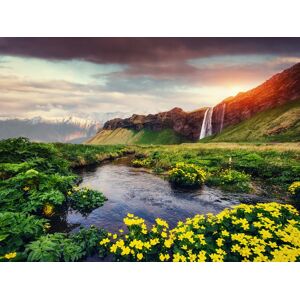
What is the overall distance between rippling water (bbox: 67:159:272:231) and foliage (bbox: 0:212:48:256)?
1.48 metres

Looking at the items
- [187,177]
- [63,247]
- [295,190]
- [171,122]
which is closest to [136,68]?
[187,177]

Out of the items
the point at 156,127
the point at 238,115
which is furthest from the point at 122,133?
the point at 238,115

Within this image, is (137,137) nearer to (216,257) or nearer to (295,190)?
(295,190)

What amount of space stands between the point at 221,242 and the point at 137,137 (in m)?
105

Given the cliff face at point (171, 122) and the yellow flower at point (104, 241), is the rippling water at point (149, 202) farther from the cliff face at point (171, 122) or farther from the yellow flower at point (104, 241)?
the cliff face at point (171, 122)

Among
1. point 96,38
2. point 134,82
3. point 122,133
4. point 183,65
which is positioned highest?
point 96,38

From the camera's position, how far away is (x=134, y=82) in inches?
308

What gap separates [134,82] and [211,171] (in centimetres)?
549

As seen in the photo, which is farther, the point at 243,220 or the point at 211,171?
the point at 211,171

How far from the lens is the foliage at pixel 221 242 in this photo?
3.90 meters

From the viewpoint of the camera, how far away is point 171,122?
113 meters

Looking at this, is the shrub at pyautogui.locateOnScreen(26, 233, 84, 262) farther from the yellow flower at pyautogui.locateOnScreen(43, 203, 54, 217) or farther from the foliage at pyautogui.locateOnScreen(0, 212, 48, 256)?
the yellow flower at pyautogui.locateOnScreen(43, 203, 54, 217)

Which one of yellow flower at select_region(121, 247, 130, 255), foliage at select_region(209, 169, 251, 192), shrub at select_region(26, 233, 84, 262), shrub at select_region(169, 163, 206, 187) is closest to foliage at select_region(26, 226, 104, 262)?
shrub at select_region(26, 233, 84, 262)

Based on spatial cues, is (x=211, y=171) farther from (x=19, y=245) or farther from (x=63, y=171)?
(x=19, y=245)
